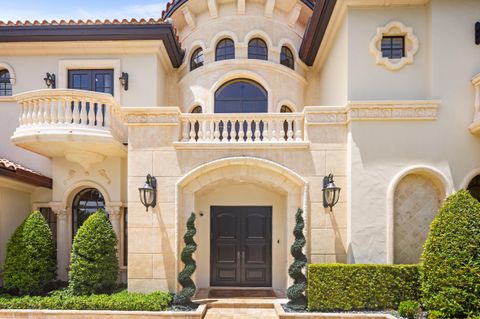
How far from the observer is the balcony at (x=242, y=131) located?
1000 centimetres

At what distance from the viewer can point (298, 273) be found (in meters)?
9.26

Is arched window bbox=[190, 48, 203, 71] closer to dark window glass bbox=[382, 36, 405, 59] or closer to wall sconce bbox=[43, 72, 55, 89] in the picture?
wall sconce bbox=[43, 72, 55, 89]

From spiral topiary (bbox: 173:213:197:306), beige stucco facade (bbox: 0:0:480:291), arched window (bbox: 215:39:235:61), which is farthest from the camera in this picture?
arched window (bbox: 215:39:235:61)

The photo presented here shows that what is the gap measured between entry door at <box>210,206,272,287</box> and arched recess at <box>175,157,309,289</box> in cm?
182

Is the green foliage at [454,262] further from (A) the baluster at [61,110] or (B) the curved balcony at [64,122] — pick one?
(A) the baluster at [61,110]

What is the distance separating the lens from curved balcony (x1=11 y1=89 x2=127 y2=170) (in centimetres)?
993

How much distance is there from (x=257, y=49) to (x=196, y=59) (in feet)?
7.58

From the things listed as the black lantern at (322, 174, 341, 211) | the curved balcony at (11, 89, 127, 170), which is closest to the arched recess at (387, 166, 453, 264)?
the black lantern at (322, 174, 341, 211)

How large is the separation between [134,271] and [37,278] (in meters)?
2.65

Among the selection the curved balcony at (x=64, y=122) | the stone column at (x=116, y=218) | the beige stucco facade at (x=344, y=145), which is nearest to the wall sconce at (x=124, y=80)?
the beige stucco facade at (x=344, y=145)

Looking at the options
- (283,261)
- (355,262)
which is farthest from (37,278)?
(355,262)

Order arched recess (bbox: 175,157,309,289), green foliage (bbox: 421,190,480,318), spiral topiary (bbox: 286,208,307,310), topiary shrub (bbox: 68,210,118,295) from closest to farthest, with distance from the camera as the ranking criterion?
green foliage (bbox: 421,190,480,318)
spiral topiary (bbox: 286,208,307,310)
topiary shrub (bbox: 68,210,118,295)
arched recess (bbox: 175,157,309,289)

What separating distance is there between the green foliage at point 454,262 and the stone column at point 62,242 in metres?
10.2

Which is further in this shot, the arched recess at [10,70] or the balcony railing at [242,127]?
the arched recess at [10,70]
